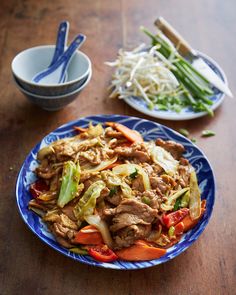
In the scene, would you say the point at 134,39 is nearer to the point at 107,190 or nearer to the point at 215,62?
the point at 215,62

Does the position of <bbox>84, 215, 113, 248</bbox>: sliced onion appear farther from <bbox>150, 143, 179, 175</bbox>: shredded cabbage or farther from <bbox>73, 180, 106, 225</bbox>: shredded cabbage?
<bbox>150, 143, 179, 175</bbox>: shredded cabbage

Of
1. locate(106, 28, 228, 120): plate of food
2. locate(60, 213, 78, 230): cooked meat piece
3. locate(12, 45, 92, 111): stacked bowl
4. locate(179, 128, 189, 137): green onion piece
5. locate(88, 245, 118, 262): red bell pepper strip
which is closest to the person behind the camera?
locate(88, 245, 118, 262): red bell pepper strip

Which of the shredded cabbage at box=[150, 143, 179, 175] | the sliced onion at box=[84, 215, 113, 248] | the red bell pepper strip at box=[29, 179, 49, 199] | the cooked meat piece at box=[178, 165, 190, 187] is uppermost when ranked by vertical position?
the cooked meat piece at box=[178, 165, 190, 187]

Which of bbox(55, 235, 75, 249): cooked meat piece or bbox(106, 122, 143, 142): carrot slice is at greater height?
bbox(106, 122, 143, 142): carrot slice

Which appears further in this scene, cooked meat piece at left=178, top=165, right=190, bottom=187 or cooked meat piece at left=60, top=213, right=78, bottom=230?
cooked meat piece at left=178, top=165, right=190, bottom=187

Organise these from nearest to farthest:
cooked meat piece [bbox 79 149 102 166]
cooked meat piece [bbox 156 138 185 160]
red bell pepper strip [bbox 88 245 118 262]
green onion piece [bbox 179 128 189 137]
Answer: red bell pepper strip [bbox 88 245 118 262]
cooked meat piece [bbox 79 149 102 166]
cooked meat piece [bbox 156 138 185 160]
green onion piece [bbox 179 128 189 137]

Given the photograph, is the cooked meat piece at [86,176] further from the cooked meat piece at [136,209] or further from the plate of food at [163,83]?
the plate of food at [163,83]

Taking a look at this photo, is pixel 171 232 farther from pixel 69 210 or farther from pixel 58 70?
pixel 58 70

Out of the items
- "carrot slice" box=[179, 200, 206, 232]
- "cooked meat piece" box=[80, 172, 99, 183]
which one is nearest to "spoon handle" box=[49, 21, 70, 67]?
"cooked meat piece" box=[80, 172, 99, 183]
